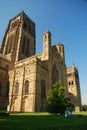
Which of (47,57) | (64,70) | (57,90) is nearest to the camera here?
(57,90)

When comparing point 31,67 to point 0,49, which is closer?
point 31,67

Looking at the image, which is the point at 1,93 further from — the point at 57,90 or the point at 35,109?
the point at 57,90

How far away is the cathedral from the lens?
31547mm

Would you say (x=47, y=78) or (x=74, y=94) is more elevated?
(x=47, y=78)

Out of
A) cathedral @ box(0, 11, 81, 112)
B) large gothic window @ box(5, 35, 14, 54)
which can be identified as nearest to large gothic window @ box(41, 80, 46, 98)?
cathedral @ box(0, 11, 81, 112)

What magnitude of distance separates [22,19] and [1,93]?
38436 millimetres

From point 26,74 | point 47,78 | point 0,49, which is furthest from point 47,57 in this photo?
point 0,49

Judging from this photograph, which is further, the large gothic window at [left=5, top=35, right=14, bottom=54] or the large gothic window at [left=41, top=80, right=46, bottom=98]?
the large gothic window at [left=5, top=35, right=14, bottom=54]

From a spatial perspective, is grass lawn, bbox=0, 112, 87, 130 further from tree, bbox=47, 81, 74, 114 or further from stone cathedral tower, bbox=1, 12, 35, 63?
stone cathedral tower, bbox=1, 12, 35, 63

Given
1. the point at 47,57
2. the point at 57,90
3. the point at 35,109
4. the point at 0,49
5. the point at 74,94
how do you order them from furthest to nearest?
1. the point at 74,94
2. the point at 0,49
3. the point at 47,57
4. the point at 35,109
5. the point at 57,90

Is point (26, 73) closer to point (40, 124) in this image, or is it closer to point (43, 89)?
point (43, 89)

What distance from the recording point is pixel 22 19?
6156cm

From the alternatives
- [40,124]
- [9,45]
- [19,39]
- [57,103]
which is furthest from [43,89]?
[9,45]

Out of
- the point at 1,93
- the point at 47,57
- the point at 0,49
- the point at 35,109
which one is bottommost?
the point at 35,109
